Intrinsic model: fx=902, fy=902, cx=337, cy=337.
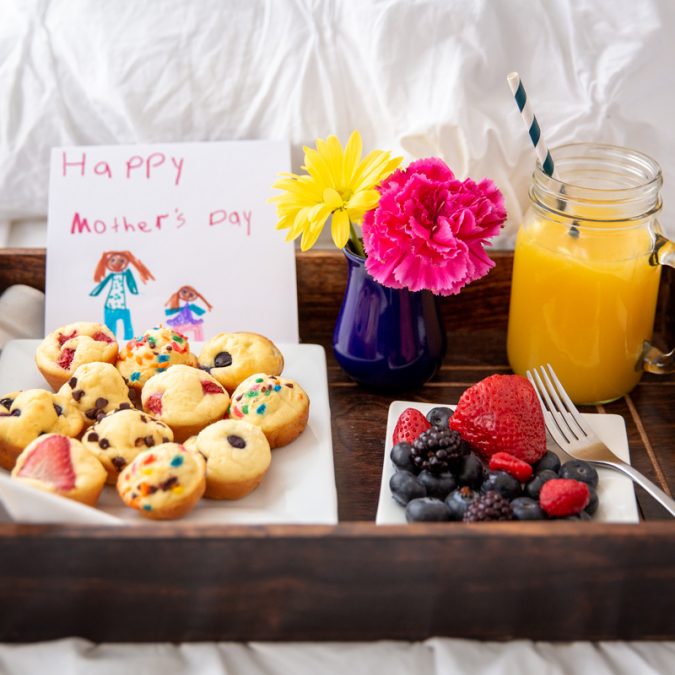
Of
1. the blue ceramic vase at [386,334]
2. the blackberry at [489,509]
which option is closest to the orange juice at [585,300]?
the blue ceramic vase at [386,334]

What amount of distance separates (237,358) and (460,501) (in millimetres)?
325

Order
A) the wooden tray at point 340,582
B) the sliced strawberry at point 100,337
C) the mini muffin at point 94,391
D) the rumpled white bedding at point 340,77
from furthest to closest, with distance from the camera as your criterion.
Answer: the rumpled white bedding at point 340,77 → the sliced strawberry at point 100,337 → the mini muffin at point 94,391 → the wooden tray at point 340,582

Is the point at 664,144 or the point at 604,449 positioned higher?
the point at 664,144

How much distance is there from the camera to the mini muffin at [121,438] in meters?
0.90

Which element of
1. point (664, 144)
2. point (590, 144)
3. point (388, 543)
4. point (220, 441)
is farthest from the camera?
point (664, 144)

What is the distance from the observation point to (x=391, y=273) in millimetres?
1007

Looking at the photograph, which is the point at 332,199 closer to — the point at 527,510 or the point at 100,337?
the point at 100,337

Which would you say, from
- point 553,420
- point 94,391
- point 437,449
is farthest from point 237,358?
point 553,420

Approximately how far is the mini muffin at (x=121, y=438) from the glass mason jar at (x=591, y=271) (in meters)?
0.49

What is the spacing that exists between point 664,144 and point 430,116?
330mm

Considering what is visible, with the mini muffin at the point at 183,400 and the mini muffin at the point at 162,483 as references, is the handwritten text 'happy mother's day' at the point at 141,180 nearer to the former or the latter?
the mini muffin at the point at 183,400

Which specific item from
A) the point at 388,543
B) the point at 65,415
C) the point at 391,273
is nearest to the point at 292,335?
the point at 391,273

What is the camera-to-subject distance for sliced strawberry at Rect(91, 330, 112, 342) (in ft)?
3.50

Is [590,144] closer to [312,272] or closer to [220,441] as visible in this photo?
[312,272]
